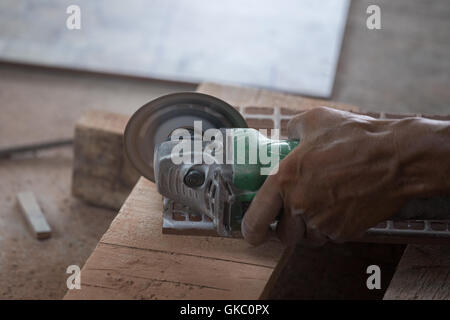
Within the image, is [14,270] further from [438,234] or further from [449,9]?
[449,9]

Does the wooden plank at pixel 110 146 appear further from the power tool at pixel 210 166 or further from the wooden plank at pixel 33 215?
the power tool at pixel 210 166

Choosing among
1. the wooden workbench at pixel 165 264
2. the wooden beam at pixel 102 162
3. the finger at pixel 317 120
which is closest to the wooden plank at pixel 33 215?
the wooden beam at pixel 102 162

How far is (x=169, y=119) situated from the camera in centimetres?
216

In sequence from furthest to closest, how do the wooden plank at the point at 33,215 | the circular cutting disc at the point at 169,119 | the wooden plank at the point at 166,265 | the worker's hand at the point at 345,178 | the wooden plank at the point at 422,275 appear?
the wooden plank at the point at 33,215 → the circular cutting disc at the point at 169,119 → the wooden plank at the point at 422,275 → the wooden plank at the point at 166,265 → the worker's hand at the point at 345,178

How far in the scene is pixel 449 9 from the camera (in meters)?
5.18

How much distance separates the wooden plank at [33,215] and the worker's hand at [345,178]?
1.44 meters

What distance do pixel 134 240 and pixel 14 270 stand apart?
3.07ft

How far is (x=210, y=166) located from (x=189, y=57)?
2.70 meters

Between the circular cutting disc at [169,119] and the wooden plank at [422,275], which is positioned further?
the circular cutting disc at [169,119]

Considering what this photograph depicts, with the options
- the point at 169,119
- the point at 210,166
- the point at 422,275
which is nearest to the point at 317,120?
the point at 210,166

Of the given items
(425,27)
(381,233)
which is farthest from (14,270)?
(425,27)

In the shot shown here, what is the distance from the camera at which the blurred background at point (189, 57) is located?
152 inches

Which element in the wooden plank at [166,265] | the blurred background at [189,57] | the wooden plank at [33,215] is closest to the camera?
the wooden plank at [166,265]

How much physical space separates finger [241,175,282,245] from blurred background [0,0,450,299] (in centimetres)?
159
